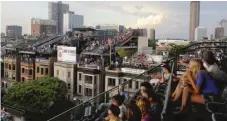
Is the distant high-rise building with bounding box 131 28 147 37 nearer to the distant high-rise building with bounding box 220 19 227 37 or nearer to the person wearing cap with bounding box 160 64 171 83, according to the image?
the distant high-rise building with bounding box 220 19 227 37

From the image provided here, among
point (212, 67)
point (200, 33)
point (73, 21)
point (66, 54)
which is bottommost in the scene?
point (66, 54)

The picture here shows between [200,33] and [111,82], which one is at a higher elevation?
[200,33]

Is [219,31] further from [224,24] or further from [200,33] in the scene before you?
[200,33]

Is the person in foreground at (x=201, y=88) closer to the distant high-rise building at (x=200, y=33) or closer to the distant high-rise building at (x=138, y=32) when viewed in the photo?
the distant high-rise building at (x=200, y=33)

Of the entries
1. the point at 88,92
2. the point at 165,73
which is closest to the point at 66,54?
the point at 88,92

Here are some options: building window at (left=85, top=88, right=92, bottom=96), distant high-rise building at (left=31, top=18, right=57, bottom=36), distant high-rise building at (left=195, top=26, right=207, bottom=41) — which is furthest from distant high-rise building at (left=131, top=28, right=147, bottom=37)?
distant high-rise building at (left=31, top=18, right=57, bottom=36)

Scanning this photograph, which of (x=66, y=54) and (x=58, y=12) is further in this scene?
(x=58, y=12)

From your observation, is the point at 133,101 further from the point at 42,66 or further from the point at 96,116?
the point at 42,66
